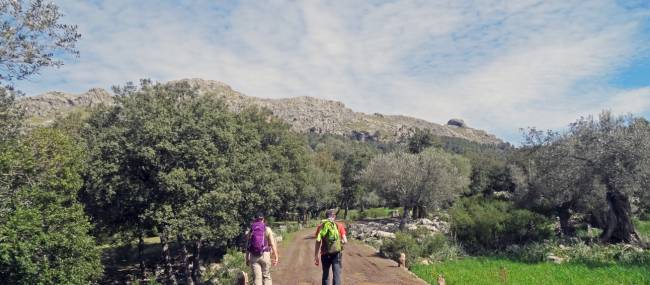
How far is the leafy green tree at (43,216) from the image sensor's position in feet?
67.4

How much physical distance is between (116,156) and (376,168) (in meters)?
35.7

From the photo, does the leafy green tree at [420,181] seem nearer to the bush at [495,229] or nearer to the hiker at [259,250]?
the bush at [495,229]

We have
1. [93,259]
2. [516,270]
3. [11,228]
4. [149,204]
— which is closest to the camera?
[11,228]

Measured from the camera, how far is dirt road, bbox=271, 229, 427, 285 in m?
20.0

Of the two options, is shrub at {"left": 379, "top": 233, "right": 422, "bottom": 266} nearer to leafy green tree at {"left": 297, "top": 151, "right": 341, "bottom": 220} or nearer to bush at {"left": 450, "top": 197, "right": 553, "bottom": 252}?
bush at {"left": 450, "top": 197, "right": 553, "bottom": 252}

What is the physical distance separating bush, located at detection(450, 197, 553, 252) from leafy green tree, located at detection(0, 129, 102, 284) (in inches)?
1058

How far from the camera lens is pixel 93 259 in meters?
25.3

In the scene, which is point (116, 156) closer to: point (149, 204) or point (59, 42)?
point (149, 204)

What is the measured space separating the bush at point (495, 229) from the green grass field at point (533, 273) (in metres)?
8.77

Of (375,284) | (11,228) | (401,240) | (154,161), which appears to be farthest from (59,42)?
(401,240)

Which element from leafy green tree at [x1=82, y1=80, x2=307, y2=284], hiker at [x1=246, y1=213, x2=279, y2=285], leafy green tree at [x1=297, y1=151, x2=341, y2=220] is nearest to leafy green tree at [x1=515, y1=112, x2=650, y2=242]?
leafy green tree at [x1=82, y1=80, x2=307, y2=284]

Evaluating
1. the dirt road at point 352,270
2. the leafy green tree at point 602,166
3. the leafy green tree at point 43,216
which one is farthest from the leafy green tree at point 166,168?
the leafy green tree at point 602,166

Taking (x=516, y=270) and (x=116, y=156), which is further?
(x=116, y=156)

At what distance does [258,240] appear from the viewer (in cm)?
1248
